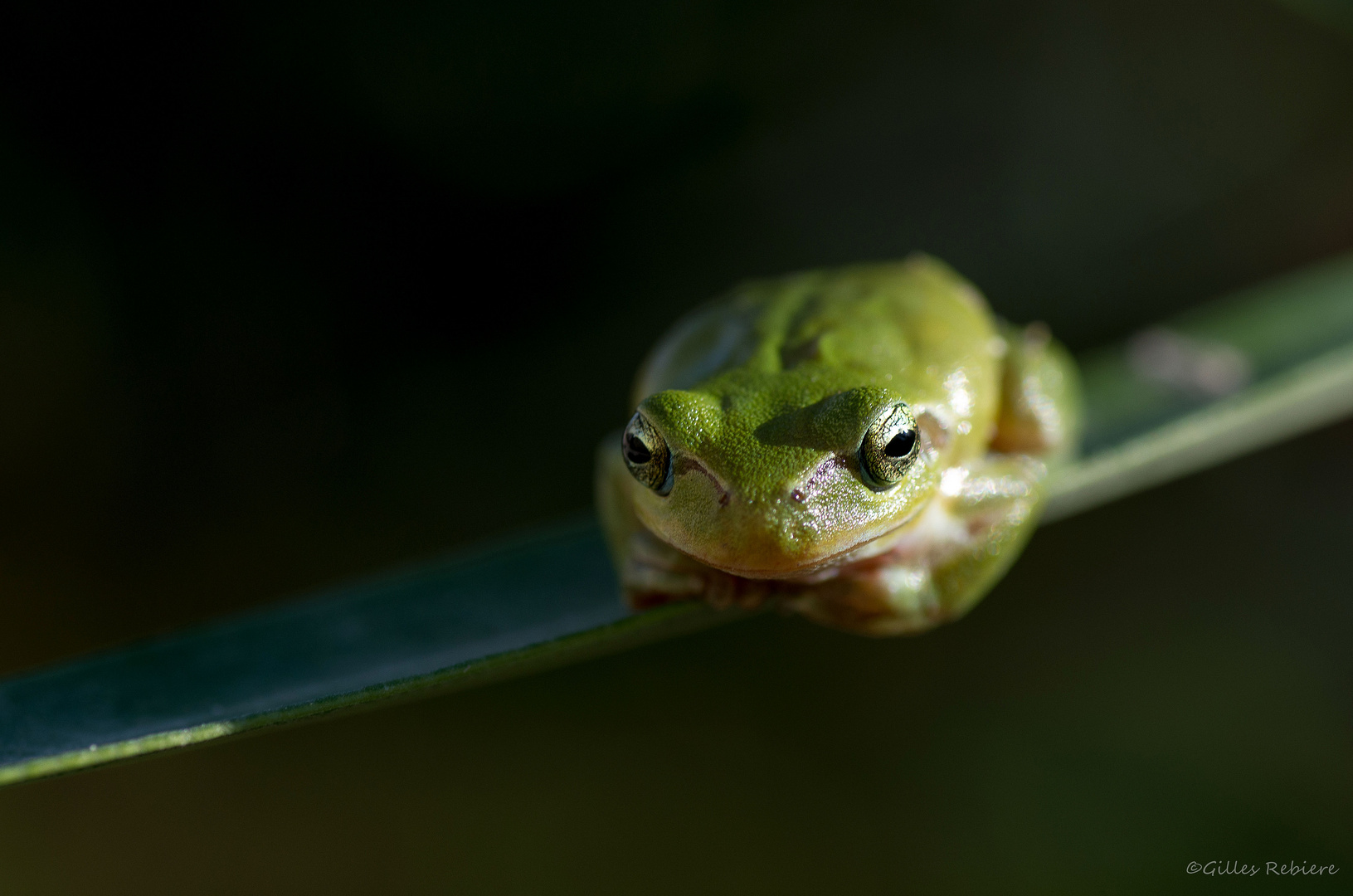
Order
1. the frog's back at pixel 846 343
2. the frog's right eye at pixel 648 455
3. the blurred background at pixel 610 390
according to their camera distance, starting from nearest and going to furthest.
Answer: the frog's right eye at pixel 648 455
the frog's back at pixel 846 343
the blurred background at pixel 610 390

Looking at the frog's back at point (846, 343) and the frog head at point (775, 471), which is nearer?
the frog head at point (775, 471)

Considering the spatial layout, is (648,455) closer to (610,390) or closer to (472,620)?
(472,620)

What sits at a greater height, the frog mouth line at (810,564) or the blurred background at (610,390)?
the blurred background at (610,390)

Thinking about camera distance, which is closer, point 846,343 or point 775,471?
point 775,471

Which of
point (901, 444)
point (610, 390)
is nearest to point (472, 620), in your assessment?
point (901, 444)

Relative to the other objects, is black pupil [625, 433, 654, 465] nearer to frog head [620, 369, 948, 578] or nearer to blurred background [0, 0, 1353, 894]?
frog head [620, 369, 948, 578]

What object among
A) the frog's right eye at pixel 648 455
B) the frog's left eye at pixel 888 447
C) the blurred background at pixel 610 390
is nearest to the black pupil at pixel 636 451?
the frog's right eye at pixel 648 455

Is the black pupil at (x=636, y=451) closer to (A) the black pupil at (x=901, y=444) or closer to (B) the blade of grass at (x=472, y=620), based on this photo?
(B) the blade of grass at (x=472, y=620)
